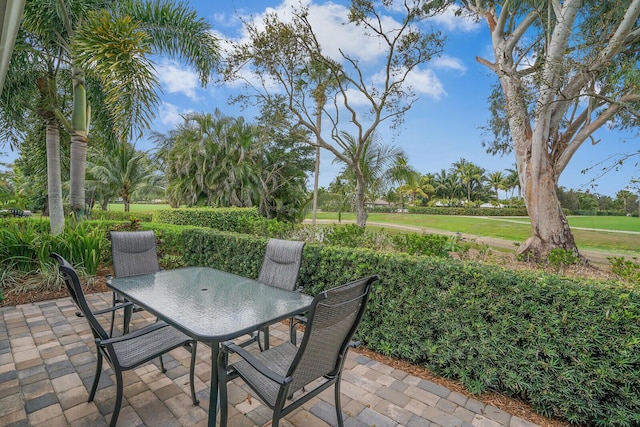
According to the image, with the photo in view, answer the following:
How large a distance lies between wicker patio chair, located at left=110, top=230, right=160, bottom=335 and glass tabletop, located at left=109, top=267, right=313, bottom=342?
60 cm

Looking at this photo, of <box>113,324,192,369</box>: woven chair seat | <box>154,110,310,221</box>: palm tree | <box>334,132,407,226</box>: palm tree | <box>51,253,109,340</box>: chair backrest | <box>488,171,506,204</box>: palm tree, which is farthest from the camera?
<box>488,171,506,204</box>: palm tree

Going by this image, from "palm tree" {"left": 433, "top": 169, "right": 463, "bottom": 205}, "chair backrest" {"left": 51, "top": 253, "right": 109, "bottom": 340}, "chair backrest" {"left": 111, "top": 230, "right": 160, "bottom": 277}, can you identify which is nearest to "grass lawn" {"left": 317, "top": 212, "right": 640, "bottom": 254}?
"chair backrest" {"left": 111, "top": 230, "right": 160, "bottom": 277}

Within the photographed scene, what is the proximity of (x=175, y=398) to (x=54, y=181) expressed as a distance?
6208mm

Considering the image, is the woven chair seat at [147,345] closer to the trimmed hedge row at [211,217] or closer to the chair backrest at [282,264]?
the chair backrest at [282,264]

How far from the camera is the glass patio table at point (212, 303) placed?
1.75 metres

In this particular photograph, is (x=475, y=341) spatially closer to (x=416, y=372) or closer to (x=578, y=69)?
(x=416, y=372)

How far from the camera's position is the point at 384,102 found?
8.12 meters

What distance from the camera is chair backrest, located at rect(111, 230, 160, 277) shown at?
335cm

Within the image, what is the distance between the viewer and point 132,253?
11.4 ft

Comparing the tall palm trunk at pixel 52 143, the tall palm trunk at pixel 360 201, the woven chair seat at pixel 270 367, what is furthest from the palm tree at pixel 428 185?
the woven chair seat at pixel 270 367

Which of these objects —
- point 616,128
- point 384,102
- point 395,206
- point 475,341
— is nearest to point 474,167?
point 395,206

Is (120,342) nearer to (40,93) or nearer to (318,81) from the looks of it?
(40,93)

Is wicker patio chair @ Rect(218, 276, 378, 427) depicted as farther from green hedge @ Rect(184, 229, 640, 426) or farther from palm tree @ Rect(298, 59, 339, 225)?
palm tree @ Rect(298, 59, 339, 225)

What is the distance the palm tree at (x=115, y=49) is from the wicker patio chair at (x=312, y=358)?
4887 mm
